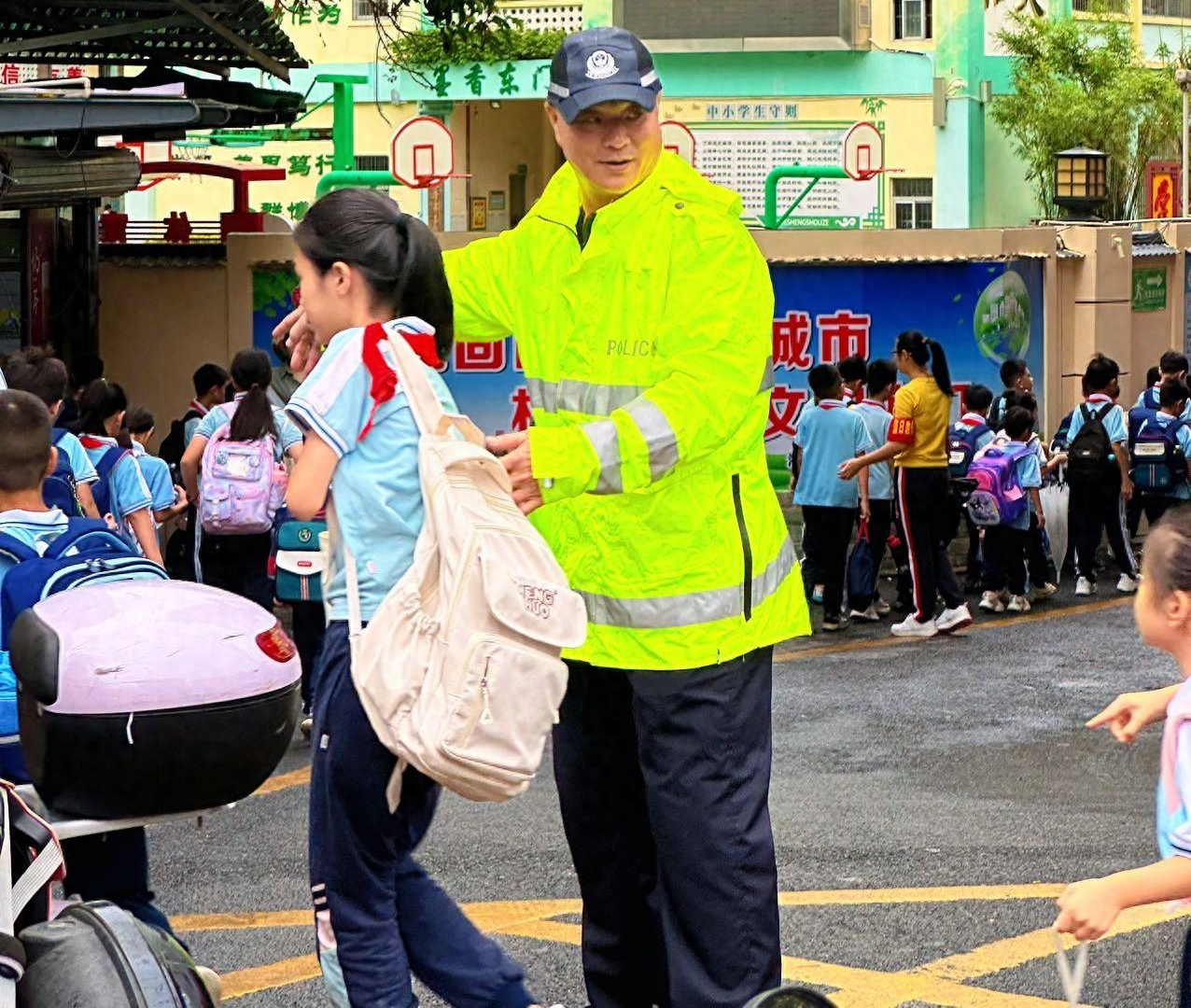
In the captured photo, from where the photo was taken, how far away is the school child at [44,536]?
4.77m

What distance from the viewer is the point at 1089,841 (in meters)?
7.30

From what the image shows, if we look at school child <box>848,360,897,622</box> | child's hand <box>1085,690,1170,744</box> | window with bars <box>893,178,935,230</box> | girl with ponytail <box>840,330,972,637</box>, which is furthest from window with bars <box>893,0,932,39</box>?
child's hand <box>1085,690,1170,744</box>

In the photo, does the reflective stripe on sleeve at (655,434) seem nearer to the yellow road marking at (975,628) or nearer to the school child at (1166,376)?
the yellow road marking at (975,628)

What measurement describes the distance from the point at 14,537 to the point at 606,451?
156 centimetres

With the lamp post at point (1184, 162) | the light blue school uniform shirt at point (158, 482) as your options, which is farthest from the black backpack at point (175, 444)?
the lamp post at point (1184, 162)

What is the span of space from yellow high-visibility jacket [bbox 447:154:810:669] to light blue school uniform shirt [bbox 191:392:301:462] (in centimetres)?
532

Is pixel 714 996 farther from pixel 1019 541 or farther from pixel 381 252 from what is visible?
pixel 1019 541

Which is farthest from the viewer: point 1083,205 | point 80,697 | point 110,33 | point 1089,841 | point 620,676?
point 1083,205

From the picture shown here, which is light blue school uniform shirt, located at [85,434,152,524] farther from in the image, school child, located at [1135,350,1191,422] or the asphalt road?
school child, located at [1135,350,1191,422]

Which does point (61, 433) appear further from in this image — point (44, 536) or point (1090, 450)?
point (1090, 450)

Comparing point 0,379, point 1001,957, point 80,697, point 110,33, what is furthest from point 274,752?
point 110,33

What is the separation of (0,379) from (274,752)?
5482mm

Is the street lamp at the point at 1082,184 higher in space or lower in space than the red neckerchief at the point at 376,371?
higher

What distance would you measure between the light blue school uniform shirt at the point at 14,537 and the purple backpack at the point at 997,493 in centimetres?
873
